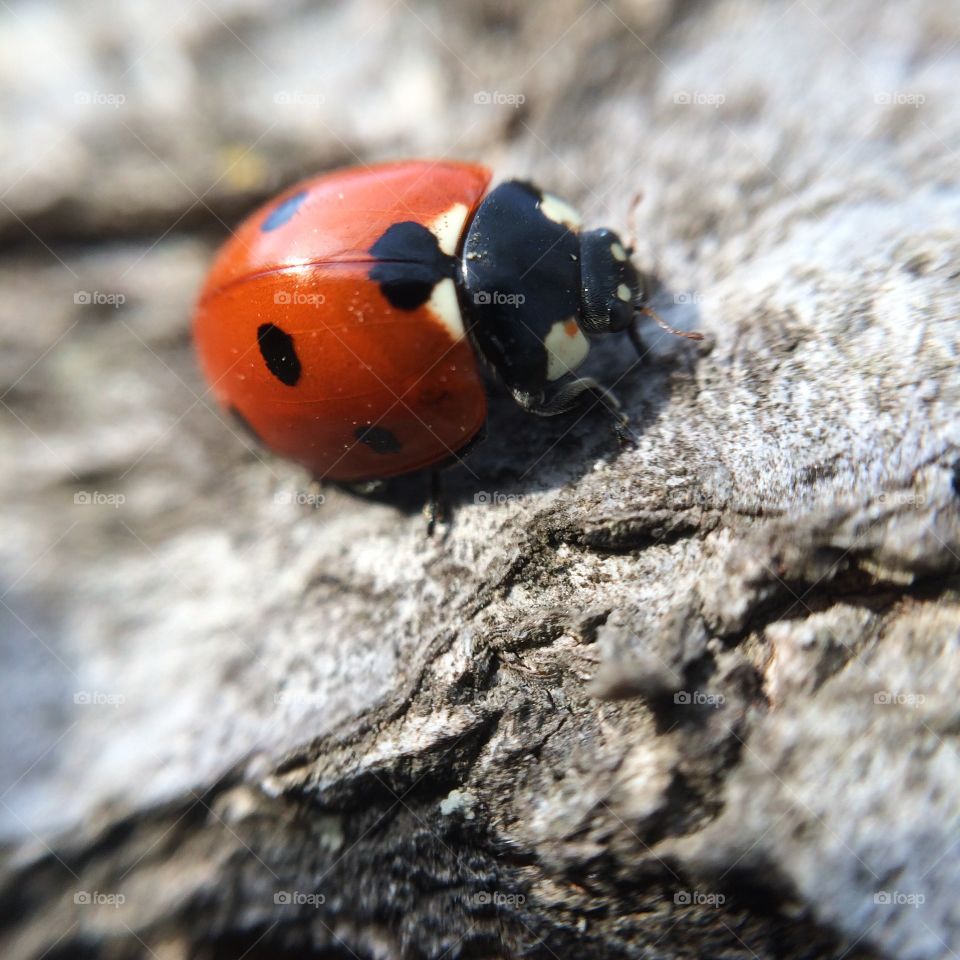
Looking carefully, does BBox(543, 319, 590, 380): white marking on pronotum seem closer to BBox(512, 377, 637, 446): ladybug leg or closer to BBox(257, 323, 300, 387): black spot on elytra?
BBox(512, 377, 637, 446): ladybug leg

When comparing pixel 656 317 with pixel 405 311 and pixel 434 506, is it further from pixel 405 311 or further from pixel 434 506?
pixel 434 506

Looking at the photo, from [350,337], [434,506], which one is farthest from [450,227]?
[434,506]

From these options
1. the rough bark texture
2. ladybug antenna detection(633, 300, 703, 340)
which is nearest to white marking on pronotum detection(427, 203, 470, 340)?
the rough bark texture

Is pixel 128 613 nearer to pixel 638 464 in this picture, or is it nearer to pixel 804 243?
pixel 638 464

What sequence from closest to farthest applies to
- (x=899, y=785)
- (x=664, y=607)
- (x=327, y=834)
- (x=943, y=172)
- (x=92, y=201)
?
(x=899, y=785), (x=664, y=607), (x=327, y=834), (x=943, y=172), (x=92, y=201)

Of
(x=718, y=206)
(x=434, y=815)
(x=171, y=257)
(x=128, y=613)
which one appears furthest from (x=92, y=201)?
(x=434, y=815)

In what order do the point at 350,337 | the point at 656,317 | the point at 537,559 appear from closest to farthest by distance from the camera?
the point at 537,559
the point at 350,337
the point at 656,317

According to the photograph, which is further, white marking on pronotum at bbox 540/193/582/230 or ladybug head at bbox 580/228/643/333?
white marking on pronotum at bbox 540/193/582/230
